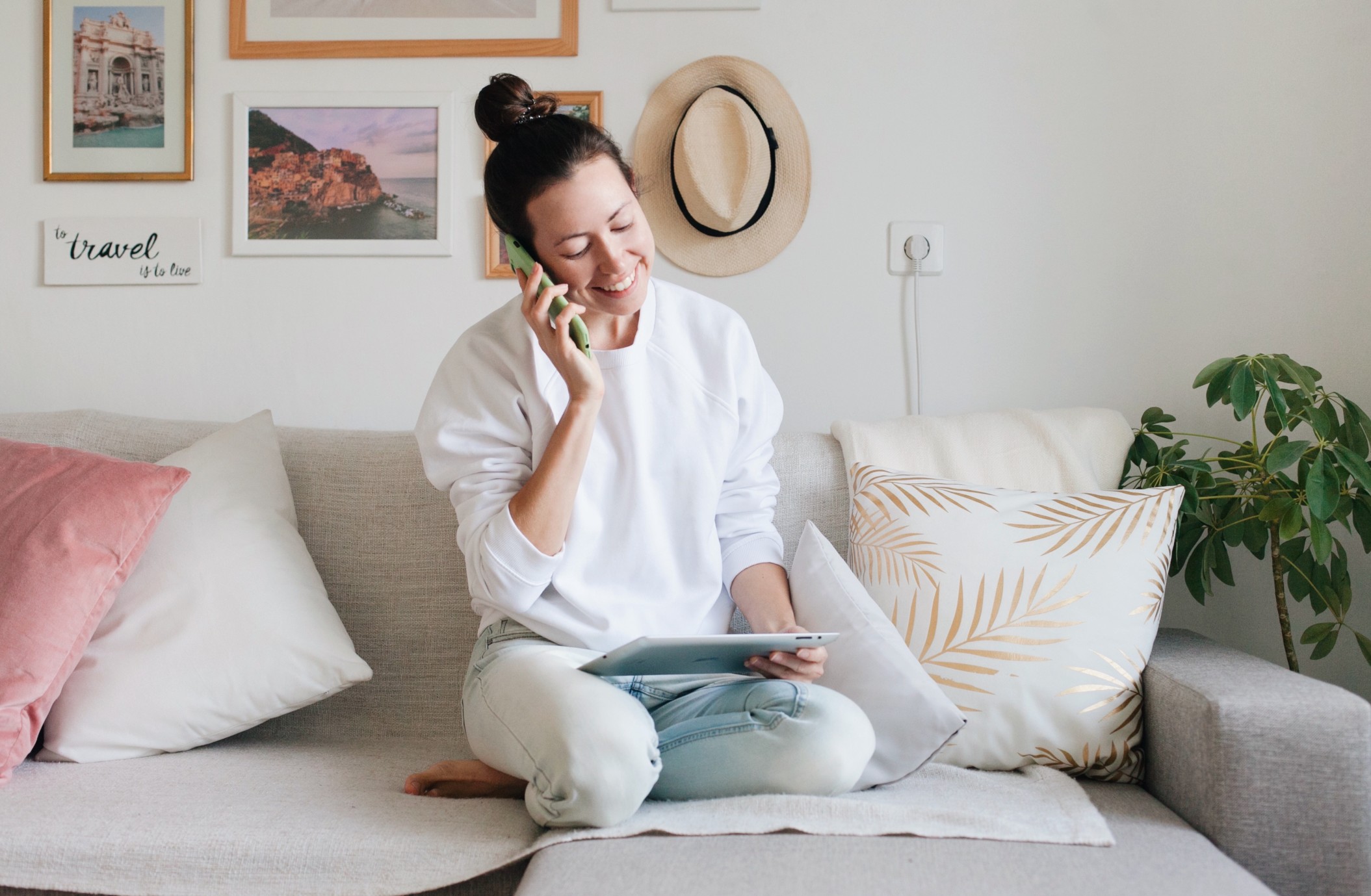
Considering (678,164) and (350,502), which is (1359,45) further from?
(350,502)

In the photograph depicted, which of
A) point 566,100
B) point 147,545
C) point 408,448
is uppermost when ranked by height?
point 566,100

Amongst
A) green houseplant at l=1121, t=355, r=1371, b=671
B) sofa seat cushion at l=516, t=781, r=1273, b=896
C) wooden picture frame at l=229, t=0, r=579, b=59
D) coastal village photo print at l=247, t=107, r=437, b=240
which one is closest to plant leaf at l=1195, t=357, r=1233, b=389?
green houseplant at l=1121, t=355, r=1371, b=671

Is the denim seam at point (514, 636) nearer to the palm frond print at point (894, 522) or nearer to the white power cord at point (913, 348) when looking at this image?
the palm frond print at point (894, 522)

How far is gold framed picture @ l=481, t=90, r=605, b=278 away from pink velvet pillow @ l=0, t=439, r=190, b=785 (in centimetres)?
73

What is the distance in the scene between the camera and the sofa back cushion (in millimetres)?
1619

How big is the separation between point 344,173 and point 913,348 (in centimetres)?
118

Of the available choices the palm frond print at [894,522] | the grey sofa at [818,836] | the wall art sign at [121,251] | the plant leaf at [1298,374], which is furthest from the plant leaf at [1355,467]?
the wall art sign at [121,251]

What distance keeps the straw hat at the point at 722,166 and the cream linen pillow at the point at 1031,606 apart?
2.24ft

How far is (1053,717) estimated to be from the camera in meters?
1.34

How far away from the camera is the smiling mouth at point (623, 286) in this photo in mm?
1370

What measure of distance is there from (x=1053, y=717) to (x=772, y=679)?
1.31 ft

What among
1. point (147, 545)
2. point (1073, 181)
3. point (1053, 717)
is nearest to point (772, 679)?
point (1053, 717)

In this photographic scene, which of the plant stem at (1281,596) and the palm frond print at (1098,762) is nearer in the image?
the palm frond print at (1098,762)

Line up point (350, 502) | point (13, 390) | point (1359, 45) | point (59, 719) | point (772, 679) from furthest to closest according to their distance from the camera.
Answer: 1. point (13, 390)
2. point (1359, 45)
3. point (350, 502)
4. point (59, 719)
5. point (772, 679)
